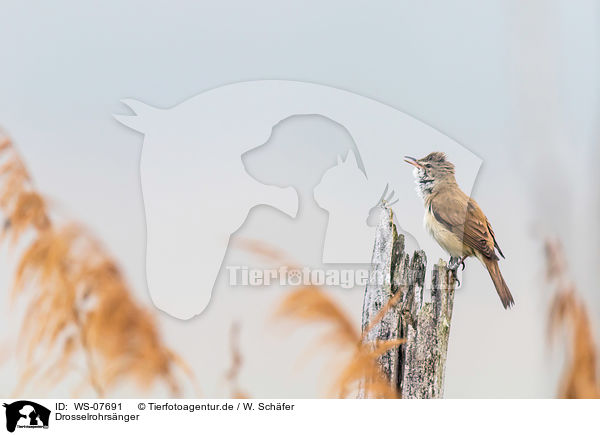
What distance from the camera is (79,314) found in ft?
2.49

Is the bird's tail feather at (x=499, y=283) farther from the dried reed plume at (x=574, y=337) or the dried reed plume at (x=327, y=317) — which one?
the dried reed plume at (x=574, y=337)

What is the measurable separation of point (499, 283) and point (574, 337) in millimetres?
1645

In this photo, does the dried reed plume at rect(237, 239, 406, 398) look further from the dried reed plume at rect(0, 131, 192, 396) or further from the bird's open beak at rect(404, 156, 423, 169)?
the bird's open beak at rect(404, 156, 423, 169)

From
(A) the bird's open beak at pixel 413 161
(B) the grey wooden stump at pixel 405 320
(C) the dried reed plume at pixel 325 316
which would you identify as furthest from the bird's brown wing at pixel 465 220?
(C) the dried reed plume at pixel 325 316

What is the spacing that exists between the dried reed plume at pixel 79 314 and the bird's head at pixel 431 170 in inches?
55.2

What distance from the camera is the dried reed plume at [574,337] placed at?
399mm

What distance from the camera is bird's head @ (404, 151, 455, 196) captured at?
1.99m

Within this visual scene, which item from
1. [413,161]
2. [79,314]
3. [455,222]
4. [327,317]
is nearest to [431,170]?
[413,161]

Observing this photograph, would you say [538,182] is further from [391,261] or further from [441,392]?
[441,392]

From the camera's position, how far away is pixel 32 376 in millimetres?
754

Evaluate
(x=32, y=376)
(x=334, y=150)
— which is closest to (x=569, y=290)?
(x=32, y=376)
